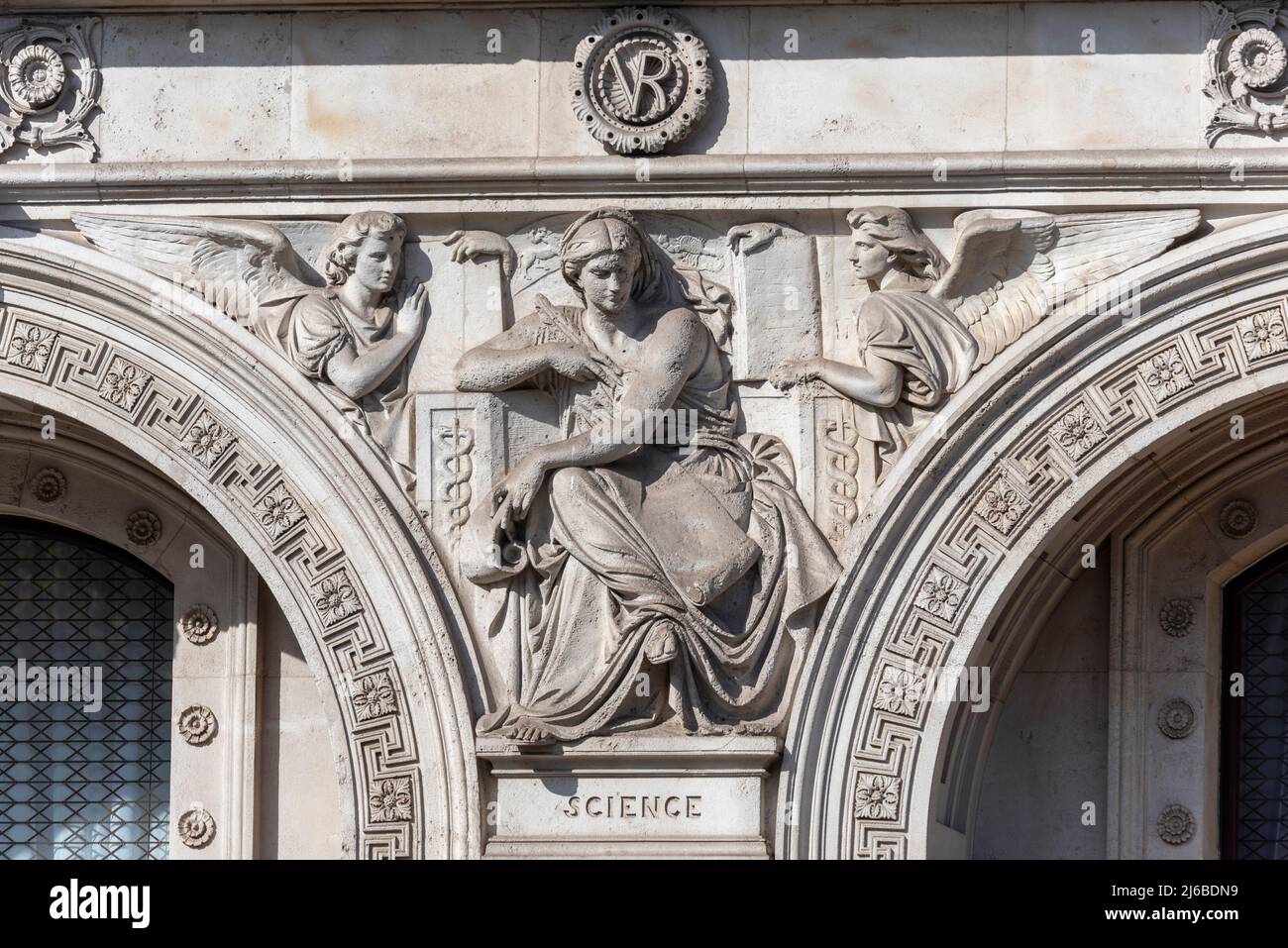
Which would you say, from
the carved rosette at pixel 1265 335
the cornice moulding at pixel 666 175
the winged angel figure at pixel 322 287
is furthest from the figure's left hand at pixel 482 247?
the carved rosette at pixel 1265 335

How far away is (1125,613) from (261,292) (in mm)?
3621

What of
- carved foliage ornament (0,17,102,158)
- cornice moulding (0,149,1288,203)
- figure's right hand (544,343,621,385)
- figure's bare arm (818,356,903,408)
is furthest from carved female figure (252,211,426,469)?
figure's bare arm (818,356,903,408)

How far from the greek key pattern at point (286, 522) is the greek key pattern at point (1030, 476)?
179cm

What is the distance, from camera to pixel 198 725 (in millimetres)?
11953

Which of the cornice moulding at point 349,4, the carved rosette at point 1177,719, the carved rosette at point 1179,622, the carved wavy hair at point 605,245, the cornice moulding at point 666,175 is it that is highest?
the cornice moulding at point 349,4

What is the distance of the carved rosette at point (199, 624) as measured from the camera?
12.0 m

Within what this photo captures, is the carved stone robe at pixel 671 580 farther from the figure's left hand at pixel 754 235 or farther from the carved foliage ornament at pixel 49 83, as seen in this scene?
the carved foliage ornament at pixel 49 83

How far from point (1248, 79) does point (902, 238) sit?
1424 mm

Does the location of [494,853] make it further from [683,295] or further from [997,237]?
[997,237]

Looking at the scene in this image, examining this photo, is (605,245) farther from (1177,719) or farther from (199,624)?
(1177,719)

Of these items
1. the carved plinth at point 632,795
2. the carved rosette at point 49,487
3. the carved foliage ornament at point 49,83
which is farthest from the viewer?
the carved rosette at point 49,487

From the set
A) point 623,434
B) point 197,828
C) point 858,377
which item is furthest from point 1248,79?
point 197,828

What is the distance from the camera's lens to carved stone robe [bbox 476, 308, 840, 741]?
11.0m

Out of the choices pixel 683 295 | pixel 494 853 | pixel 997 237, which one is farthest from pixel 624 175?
pixel 494 853
